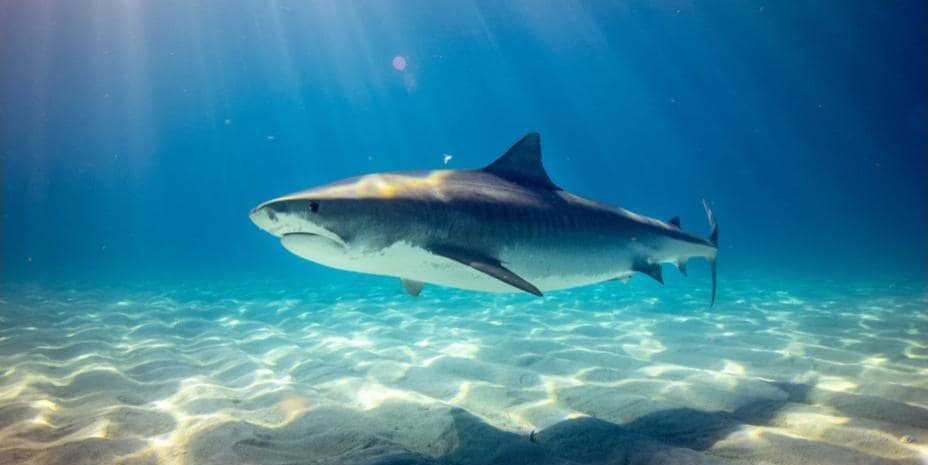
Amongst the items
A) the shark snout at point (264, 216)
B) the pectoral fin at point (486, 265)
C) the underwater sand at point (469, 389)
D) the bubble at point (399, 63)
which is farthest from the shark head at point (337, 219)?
the bubble at point (399, 63)

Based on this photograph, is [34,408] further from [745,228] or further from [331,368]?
[745,228]

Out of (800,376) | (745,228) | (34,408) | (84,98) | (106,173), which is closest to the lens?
(34,408)

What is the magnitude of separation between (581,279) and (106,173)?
14134cm

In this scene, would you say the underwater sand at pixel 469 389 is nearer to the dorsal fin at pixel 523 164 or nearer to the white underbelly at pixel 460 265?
the white underbelly at pixel 460 265

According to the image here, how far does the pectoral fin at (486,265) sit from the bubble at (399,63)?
2033 inches

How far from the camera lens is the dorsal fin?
14.7ft

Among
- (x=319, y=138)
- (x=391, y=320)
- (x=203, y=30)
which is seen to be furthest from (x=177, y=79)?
(x=391, y=320)

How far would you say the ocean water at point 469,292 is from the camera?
3.40m

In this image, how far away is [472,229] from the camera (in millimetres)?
3557

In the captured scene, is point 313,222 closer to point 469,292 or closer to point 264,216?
point 264,216

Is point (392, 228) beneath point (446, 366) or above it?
above

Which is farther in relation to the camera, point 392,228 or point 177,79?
point 177,79

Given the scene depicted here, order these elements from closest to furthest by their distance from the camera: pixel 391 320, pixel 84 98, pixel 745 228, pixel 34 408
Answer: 1. pixel 34 408
2. pixel 391 320
3. pixel 84 98
4. pixel 745 228

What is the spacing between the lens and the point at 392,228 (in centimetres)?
316
